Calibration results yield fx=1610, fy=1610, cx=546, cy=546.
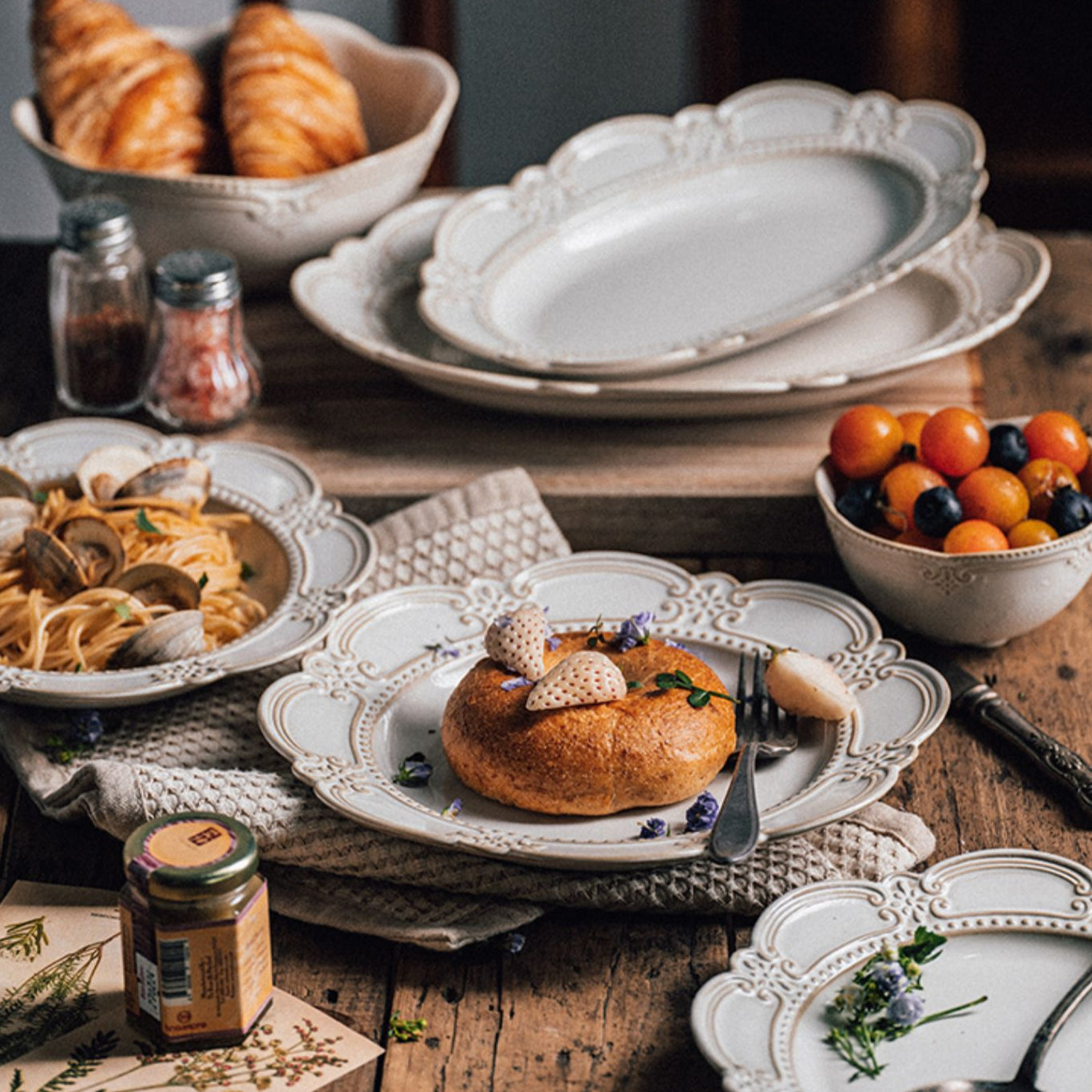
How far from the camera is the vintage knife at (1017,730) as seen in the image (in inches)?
69.0

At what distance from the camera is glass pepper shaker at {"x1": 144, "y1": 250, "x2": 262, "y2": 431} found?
2.28 meters

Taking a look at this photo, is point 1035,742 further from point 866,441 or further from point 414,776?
point 414,776

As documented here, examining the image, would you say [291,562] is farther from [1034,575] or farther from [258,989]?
[1034,575]

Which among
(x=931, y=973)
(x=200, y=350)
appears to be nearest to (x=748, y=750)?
(x=931, y=973)

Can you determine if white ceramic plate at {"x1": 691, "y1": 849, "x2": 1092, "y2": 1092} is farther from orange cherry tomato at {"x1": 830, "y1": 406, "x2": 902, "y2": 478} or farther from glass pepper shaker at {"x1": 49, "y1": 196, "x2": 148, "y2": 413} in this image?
glass pepper shaker at {"x1": 49, "y1": 196, "x2": 148, "y2": 413}

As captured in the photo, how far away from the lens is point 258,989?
4.70 ft

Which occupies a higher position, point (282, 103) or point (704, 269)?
point (282, 103)

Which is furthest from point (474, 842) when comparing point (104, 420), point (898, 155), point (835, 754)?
point (898, 155)

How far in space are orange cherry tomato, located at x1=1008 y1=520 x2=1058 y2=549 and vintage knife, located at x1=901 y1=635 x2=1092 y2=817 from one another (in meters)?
0.17

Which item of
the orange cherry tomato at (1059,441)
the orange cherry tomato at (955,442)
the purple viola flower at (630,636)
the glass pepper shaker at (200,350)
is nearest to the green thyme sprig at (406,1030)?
the purple viola flower at (630,636)

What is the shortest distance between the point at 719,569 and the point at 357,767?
755 mm

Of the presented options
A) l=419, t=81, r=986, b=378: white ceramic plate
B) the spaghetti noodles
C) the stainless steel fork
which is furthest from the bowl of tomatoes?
the spaghetti noodles

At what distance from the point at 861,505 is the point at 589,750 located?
60cm

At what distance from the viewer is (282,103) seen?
2.63m
